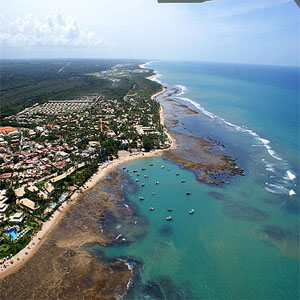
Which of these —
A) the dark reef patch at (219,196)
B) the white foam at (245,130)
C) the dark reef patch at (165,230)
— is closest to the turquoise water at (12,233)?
the dark reef patch at (165,230)

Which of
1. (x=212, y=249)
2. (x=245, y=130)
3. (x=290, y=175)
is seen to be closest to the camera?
(x=212, y=249)

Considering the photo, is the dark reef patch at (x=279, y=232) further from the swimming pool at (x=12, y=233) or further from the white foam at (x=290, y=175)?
the swimming pool at (x=12, y=233)

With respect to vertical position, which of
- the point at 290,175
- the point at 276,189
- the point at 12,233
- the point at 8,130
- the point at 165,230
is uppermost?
the point at 8,130

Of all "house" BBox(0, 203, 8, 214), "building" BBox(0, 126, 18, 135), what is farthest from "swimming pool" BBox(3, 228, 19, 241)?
"building" BBox(0, 126, 18, 135)

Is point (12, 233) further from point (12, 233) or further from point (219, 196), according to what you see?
point (219, 196)

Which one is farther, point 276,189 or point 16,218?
point 276,189

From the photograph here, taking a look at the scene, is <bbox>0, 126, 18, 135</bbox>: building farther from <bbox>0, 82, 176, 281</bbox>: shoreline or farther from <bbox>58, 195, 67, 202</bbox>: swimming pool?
<bbox>58, 195, 67, 202</bbox>: swimming pool

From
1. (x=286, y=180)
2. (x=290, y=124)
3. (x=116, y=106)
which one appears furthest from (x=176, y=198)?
(x=116, y=106)

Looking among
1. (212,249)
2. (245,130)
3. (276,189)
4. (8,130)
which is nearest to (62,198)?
(212,249)
